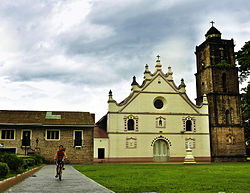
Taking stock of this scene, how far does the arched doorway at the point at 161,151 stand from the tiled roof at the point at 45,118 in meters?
10.7

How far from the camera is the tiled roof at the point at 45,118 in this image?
1404 inches

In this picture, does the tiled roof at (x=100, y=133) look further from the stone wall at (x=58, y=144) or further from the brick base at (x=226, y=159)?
the brick base at (x=226, y=159)

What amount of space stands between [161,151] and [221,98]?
11902 millimetres

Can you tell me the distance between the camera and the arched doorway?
137 ft

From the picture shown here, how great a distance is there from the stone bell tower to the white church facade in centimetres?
123

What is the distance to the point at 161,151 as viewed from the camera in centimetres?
4203

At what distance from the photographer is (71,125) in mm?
35656

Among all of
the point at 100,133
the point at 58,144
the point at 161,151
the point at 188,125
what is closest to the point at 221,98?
the point at 188,125

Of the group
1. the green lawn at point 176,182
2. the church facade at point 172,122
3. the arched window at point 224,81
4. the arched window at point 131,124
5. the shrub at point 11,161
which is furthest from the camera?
the arched window at point 224,81

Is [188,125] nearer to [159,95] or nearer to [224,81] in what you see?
[159,95]

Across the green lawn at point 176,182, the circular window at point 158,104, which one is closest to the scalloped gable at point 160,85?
the circular window at point 158,104

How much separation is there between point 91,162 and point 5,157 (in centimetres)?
2124

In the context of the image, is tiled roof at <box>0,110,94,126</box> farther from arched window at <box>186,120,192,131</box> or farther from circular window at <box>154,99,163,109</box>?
arched window at <box>186,120,192,131</box>

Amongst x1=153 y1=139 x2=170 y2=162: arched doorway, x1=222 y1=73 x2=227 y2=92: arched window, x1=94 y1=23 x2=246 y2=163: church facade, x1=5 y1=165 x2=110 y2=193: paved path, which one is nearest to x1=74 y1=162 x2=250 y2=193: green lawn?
x1=5 y1=165 x2=110 y2=193: paved path
